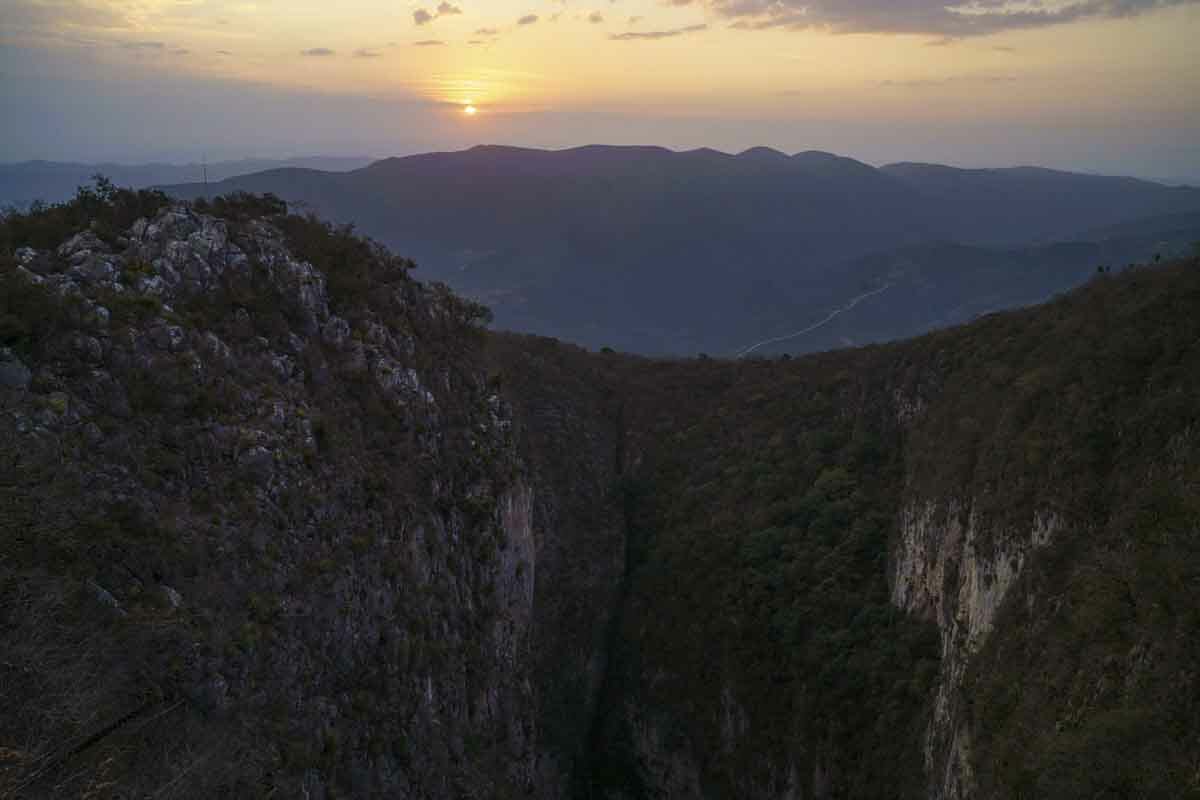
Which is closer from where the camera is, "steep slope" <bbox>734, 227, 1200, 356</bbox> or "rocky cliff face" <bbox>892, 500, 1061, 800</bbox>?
"rocky cliff face" <bbox>892, 500, 1061, 800</bbox>

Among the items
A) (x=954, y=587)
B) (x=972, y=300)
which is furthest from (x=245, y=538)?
(x=972, y=300)

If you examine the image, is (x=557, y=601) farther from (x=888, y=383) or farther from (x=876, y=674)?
(x=888, y=383)

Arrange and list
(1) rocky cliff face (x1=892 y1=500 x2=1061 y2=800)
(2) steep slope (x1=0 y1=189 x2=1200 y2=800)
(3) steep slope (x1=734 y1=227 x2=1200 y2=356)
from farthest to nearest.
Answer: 1. (3) steep slope (x1=734 y1=227 x2=1200 y2=356)
2. (1) rocky cliff face (x1=892 y1=500 x2=1061 y2=800)
3. (2) steep slope (x1=0 y1=189 x2=1200 y2=800)

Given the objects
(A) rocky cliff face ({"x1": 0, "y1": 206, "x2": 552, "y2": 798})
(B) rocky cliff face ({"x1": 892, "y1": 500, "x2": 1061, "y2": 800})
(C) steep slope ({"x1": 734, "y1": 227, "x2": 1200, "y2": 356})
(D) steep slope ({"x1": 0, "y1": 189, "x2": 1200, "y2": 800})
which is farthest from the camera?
(C) steep slope ({"x1": 734, "y1": 227, "x2": 1200, "y2": 356})

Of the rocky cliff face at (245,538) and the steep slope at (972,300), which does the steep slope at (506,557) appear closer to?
the rocky cliff face at (245,538)

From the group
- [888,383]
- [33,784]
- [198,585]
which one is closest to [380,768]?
[198,585]

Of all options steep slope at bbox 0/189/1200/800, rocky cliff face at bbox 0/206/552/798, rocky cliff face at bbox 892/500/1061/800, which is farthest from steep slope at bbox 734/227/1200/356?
rocky cliff face at bbox 0/206/552/798

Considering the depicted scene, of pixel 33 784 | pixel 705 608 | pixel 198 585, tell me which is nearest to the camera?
pixel 33 784

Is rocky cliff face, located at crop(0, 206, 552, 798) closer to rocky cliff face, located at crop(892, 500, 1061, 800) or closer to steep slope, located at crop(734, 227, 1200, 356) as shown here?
rocky cliff face, located at crop(892, 500, 1061, 800)
